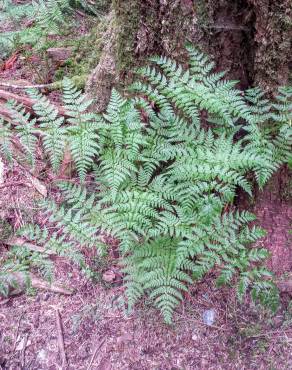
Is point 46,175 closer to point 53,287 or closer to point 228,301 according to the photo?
point 53,287

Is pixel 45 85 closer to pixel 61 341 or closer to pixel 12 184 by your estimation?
pixel 12 184

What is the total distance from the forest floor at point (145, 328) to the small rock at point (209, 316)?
0.07 ft

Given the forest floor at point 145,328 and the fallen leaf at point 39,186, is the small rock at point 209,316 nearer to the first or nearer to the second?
the forest floor at point 145,328

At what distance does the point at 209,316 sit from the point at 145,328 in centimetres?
46

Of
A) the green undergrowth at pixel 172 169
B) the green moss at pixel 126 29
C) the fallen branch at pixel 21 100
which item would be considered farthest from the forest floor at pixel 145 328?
the green moss at pixel 126 29

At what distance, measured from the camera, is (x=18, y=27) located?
4.40 meters

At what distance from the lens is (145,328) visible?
9.24 feet

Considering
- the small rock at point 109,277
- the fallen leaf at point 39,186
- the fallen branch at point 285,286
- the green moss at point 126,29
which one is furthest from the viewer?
the fallen leaf at point 39,186

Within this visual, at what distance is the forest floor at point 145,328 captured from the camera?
271 centimetres

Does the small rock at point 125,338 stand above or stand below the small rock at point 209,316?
below

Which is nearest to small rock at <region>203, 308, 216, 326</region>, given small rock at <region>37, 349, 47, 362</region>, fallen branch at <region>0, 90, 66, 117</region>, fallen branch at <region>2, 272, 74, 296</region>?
fallen branch at <region>2, 272, 74, 296</region>

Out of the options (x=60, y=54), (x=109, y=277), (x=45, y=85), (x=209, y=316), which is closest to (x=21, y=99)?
(x=45, y=85)

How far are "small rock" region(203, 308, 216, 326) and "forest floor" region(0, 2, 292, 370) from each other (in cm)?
2

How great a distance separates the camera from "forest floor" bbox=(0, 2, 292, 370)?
2711 millimetres
